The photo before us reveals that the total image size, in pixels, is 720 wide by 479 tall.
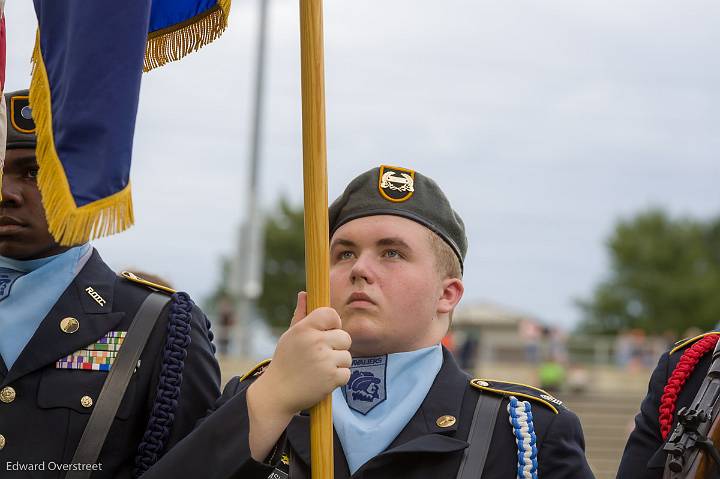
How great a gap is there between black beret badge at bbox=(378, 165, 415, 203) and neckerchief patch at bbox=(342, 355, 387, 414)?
50 cm

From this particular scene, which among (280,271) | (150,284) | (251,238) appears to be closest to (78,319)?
(150,284)

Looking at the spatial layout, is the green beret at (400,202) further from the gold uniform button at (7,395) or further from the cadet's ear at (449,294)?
the gold uniform button at (7,395)

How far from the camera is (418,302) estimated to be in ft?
10.9

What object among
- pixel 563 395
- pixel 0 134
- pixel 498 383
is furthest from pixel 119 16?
pixel 563 395

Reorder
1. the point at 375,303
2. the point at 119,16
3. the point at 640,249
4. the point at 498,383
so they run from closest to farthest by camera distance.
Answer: the point at 119,16, the point at 375,303, the point at 498,383, the point at 640,249

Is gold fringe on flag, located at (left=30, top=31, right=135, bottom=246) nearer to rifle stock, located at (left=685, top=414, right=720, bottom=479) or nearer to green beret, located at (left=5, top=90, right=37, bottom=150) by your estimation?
green beret, located at (left=5, top=90, right=37, bottom=150)

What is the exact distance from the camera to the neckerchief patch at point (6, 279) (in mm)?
3380

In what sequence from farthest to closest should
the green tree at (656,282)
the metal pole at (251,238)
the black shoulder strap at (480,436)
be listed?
the green tree at (656,282), the metal pole at (251,238), the black shoulder strap at (480,436)

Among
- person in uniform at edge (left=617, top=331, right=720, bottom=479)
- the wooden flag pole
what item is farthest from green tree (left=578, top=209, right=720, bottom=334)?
the wooden flag pole

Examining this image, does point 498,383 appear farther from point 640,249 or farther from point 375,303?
point 640,249

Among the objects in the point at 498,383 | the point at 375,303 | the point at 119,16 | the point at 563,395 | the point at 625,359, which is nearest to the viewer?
the point at 119,16

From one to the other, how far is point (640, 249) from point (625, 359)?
103 ft

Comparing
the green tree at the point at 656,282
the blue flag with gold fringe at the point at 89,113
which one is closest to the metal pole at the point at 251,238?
the blue flag with gold fringe at the point at 89,113

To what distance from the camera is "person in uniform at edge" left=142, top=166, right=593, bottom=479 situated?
316 centimetres
